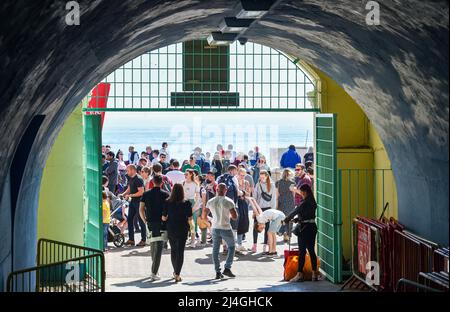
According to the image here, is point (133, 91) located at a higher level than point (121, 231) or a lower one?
higher

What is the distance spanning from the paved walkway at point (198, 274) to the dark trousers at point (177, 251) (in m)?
0.25

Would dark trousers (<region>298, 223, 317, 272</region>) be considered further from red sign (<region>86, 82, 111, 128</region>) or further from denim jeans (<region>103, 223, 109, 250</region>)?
red sign (<region>86, 82, 111, 128</region>)

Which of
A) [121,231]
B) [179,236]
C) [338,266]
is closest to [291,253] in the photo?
[338,266]

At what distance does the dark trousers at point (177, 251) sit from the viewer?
597 inches

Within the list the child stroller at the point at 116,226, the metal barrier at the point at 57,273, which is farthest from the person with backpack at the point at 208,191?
the metal barrier at the point at 57,273

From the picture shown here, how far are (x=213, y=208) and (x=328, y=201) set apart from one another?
1833 mm

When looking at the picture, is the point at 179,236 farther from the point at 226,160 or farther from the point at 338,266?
the point at 226,160

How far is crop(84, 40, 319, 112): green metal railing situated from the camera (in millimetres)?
17875

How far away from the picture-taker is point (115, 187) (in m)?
22.2

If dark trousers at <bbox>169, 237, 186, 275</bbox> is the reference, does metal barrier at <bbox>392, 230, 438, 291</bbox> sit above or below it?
above

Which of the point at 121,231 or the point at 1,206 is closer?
the point at 1,206

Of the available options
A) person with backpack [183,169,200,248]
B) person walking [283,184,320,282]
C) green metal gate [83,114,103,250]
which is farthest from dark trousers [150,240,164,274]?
person with backpack [183,169,200,248]

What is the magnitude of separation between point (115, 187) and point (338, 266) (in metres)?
7.85

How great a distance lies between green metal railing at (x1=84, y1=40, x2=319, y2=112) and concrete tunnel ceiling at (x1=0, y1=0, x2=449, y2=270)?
370cm
